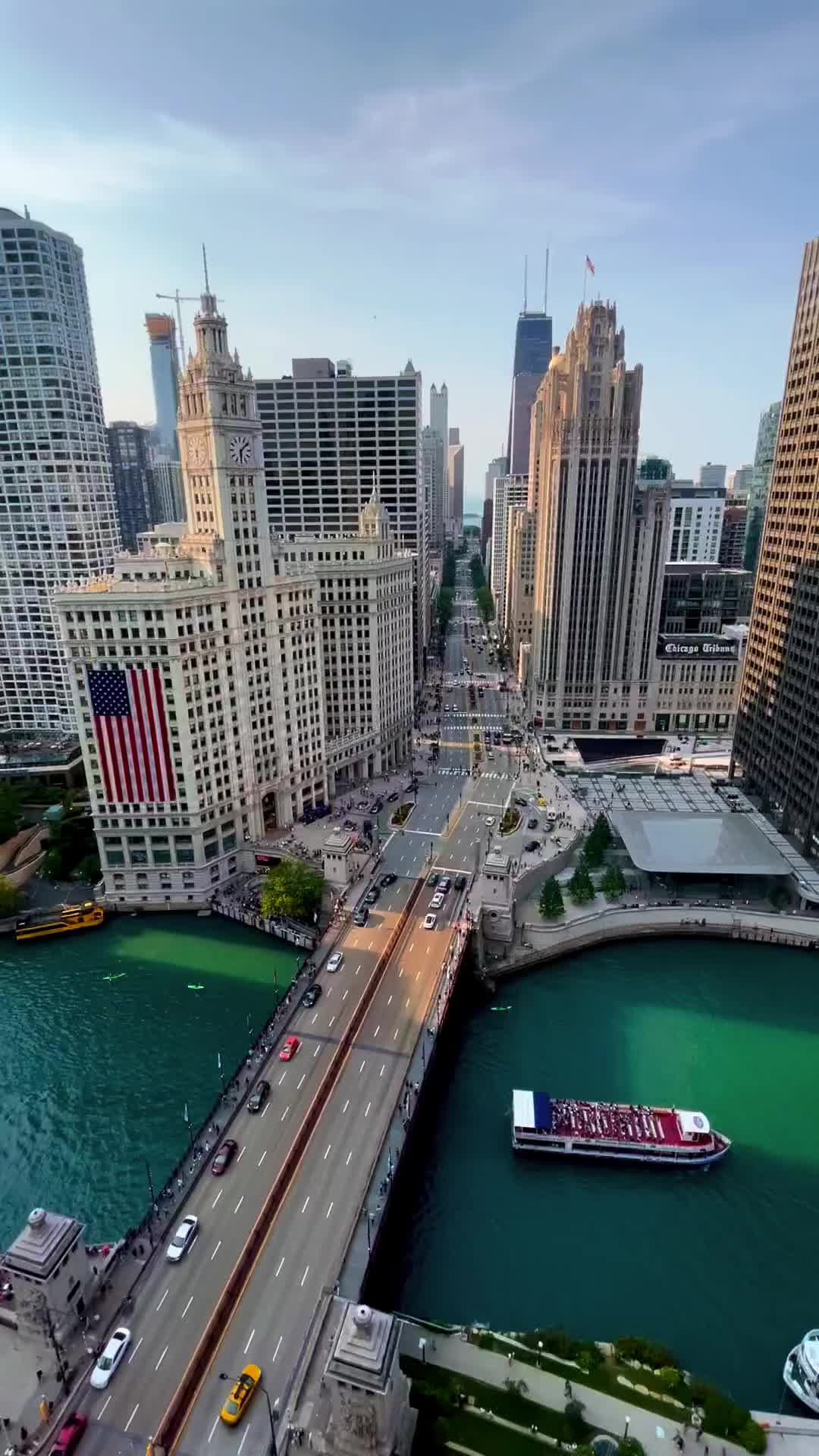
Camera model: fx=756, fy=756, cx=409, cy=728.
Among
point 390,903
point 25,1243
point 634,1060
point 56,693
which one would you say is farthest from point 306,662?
point 25,1243

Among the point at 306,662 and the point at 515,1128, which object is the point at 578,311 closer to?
the point at 306,662

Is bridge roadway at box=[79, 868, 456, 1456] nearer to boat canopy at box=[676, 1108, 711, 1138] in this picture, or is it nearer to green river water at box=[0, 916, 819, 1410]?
green river water at box=[0, 916, 819, 1410]

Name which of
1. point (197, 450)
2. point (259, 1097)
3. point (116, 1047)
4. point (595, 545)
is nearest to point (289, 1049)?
point (259, 1097)

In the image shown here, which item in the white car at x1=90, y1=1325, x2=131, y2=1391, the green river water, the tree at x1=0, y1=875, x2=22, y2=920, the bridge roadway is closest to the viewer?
the bridge roadway

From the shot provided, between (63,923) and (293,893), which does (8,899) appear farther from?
(293,893)

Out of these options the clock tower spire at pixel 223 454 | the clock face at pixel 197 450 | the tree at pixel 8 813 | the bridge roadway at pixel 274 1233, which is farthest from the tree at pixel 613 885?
the tree at pixel 8 813

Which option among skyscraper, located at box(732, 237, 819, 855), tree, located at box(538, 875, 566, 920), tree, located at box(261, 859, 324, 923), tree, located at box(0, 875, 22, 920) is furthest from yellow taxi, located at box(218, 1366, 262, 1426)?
skyscraper, located at box(732, 237, 819, 855)
